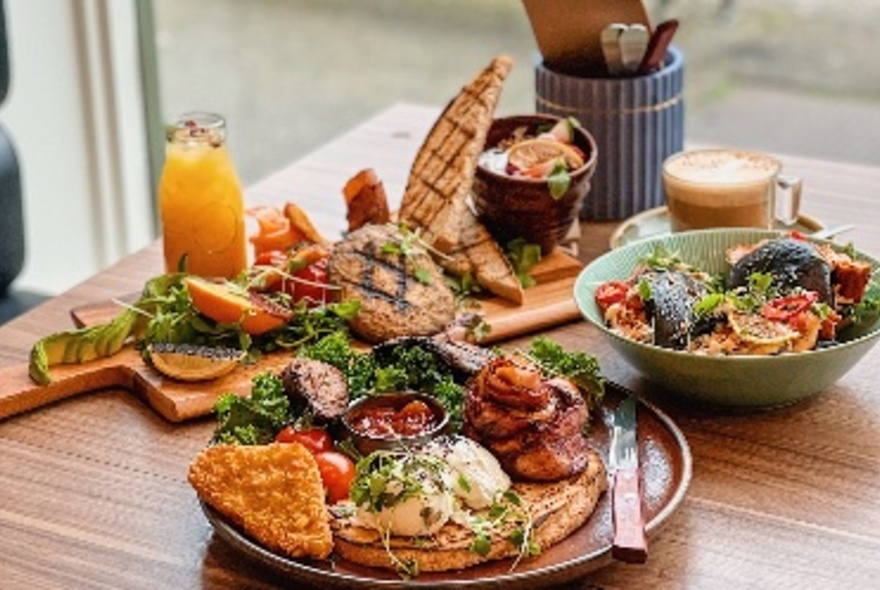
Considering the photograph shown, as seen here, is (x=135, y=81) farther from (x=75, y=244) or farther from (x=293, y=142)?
(x=293, y=142)

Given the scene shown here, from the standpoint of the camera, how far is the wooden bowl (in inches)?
82.2

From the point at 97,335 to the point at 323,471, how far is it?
483 mm

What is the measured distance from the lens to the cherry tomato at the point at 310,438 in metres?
1.59

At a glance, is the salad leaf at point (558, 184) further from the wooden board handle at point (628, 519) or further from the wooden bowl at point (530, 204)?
the wooden board handle at point (628, 519)

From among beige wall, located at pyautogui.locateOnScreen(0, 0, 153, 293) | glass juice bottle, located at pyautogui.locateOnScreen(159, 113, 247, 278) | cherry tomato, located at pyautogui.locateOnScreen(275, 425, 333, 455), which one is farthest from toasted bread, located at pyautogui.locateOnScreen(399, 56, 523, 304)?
beige wall, located at pyautogui.locateOnScreen(0, 0, 153, 293)

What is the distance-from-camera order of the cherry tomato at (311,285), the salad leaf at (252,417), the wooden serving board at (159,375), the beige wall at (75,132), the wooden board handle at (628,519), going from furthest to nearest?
1. the beige wall at (75,132)
2. the cherry tomato at (311,285)
3. the wooden serving board at (159,375)
4. the salad leaf at (252,417)
5. the wooden board handle at (628,519)

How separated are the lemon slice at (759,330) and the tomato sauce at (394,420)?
35 cm

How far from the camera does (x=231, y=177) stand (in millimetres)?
2096

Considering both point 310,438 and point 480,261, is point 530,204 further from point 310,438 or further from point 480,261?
point 310,438

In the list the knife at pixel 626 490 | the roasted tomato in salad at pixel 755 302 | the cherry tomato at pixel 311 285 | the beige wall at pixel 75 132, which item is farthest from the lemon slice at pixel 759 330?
the beige wall at pixel 75 132

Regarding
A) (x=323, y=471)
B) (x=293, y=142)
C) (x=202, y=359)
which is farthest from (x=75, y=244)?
(x=323, y=471)

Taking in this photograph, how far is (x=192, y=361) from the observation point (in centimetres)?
183

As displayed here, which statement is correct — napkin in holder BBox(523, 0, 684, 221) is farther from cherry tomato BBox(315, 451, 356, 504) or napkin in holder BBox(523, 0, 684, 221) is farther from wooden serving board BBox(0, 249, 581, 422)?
cherry tomato BBox(315, 451, 356, 504)

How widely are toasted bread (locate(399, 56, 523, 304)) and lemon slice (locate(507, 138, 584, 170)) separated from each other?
0.05 m
